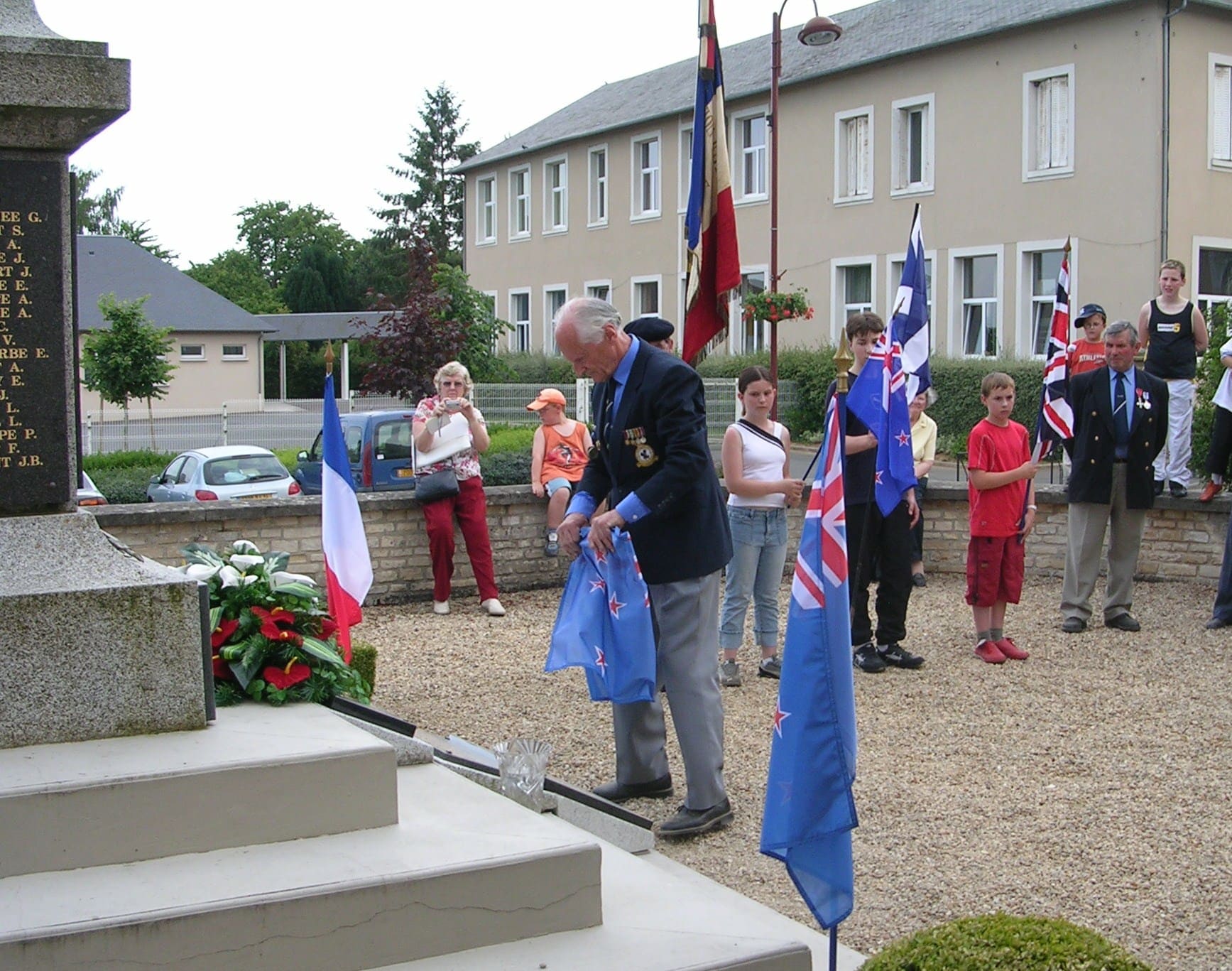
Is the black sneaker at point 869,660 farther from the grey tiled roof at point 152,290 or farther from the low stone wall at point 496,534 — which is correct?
the grey tiled roof at point 152,290

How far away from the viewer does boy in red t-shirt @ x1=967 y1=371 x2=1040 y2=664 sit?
8.53 m

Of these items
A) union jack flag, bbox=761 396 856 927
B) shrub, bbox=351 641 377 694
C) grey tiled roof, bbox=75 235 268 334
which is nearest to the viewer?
union jack flag, bbox=761 396 856 927

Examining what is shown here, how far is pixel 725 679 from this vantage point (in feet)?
26.5

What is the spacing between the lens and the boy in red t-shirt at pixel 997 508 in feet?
28.0

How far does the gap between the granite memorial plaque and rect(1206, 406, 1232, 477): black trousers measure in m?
9.65

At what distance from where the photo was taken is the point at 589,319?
18.0 ft

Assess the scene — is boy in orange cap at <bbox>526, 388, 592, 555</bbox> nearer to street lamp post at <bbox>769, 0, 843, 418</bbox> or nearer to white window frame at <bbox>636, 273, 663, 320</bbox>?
street lamp post at <bbox>769, 0, 843, 418</bbox>

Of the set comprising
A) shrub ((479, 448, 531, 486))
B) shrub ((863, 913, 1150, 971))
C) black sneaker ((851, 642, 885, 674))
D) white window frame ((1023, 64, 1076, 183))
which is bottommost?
black sneaker ((851, 642, 885, 674))

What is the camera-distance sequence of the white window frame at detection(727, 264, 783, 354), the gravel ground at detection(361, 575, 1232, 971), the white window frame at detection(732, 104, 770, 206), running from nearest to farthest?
the gravel ground at detection(361, 575, 1232, 971) → the white window frame at detection(732, 104, 770, 206) → the white window frame at detection(727, 264, 783, 354)

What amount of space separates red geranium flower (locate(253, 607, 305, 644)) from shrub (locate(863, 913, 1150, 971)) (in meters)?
2.62

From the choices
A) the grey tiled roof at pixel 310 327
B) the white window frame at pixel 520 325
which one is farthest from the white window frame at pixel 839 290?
the grey tiled roof at pixel 310 327

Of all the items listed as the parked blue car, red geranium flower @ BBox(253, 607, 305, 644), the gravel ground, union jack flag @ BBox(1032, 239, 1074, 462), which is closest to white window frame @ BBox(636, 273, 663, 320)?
the parked blue car

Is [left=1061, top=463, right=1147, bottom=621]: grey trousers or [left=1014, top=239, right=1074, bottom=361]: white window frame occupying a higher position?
[left=1014, top=239, right=1074, bottom=361]: white window frame

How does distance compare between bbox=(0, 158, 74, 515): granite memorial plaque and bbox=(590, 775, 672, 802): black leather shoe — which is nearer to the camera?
bbox=(0, 158, 74, 515): granite memorial plaque
